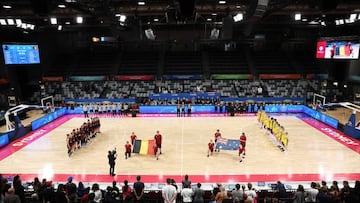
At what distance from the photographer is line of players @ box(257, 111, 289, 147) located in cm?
1603

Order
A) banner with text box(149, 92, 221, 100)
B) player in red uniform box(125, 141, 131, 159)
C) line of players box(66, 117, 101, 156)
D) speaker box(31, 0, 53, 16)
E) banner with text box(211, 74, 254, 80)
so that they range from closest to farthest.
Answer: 1. speaker box(31, 0, 53, 16)
2. player in red uniform box(125, 141, 131, 159)
3. line of players box(66, 117, 101, 156)
4. banner with text box(149, 92, 221, 100)
5. banner with text box(211, 74, 254, 80)

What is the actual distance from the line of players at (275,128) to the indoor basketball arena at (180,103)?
153 millimetres

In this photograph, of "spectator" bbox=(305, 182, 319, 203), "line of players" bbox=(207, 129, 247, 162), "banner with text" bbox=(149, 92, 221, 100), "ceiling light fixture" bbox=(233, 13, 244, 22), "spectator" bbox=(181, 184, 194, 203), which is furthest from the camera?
"banner with text" bbox=(149, 92, 221, 100)

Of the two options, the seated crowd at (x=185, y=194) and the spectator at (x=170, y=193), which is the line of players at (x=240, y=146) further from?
the spectator at (x=170, y=193)

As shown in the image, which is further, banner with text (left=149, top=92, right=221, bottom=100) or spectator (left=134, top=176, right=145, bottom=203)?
banner with text (left=149, top=92, right=221, bottom=100)

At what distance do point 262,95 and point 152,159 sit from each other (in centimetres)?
2016

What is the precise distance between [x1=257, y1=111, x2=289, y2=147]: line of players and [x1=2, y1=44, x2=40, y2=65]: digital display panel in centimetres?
2092

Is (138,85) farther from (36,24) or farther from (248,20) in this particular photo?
(248,20)

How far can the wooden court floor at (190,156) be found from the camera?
13.7 meters

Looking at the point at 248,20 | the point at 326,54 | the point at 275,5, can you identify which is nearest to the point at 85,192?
the point at 248,20

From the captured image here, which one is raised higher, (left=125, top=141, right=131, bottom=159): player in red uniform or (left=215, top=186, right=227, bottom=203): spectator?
(left=215, top=186, right=227, bottom=203): spectator

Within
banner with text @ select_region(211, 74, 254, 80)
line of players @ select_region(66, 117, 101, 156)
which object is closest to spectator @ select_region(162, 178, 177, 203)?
line of players @ select_region(66, 117, 101, 156)

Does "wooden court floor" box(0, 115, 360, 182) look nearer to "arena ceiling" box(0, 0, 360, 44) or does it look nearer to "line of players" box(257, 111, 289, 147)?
"line of players" box(257, 111, 289, 147)

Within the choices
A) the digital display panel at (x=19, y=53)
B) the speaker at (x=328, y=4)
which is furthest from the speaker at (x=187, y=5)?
the digital display panel at (x=19, y=53)
